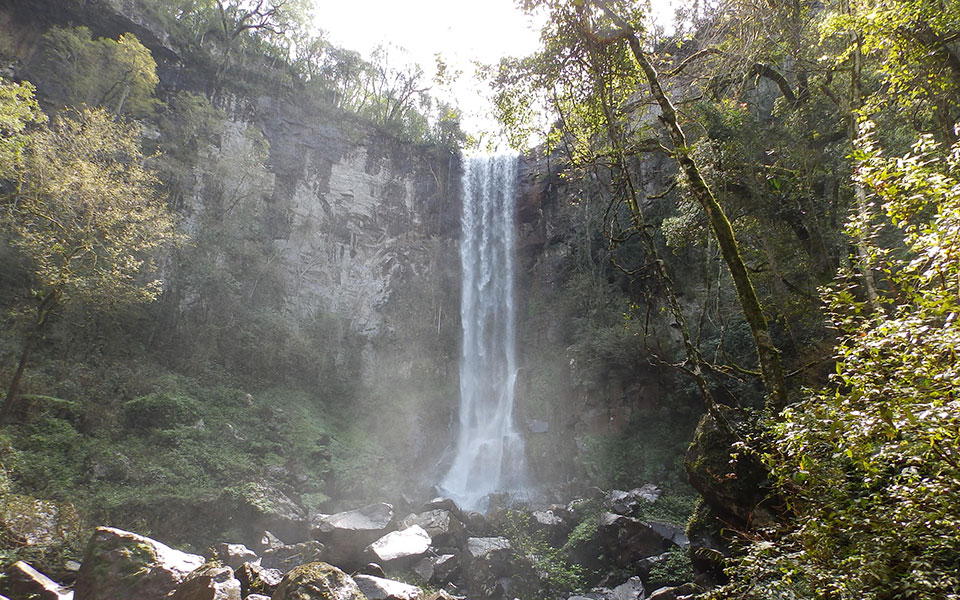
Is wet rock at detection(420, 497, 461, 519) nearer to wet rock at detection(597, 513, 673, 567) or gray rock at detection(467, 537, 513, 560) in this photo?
gray rock at detection(467, 537, 513, 560)

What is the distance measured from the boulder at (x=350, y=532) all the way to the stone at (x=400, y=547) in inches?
11.6

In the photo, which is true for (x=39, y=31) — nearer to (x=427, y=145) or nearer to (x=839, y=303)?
(x=427, y=145)

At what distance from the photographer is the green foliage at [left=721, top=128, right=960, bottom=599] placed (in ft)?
7.28

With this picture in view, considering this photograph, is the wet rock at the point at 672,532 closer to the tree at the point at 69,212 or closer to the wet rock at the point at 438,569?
the wet rock at the point at 438,569

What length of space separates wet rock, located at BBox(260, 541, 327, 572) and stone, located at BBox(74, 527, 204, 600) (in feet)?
→ 12.0

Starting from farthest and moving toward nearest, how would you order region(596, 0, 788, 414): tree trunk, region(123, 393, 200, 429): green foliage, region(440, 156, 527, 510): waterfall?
1. region(440, 156, 527, 510): waterfall
2. region(123, 393, 200, 429): green foliage
3. region(596, 0, 788, 414): tree trunk

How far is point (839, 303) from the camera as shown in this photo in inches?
118

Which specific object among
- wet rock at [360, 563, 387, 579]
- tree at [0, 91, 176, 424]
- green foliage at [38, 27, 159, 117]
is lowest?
wet rock at [360, 563, 387, 579]

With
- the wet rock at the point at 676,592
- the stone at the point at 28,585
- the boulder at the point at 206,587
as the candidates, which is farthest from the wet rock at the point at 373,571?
the wet rock at the point at 676,592

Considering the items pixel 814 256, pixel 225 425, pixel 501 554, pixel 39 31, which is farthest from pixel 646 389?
pixel 39 31

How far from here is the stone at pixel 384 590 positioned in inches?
227

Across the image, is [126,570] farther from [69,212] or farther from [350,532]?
[69,212]

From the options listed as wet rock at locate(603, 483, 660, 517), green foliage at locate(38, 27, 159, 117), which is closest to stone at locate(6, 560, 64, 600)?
wet rock at locate(603, 483, 660, 517)

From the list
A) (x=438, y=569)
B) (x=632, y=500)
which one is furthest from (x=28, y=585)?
(x=632, y=500)
